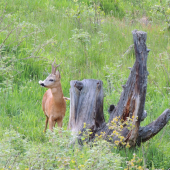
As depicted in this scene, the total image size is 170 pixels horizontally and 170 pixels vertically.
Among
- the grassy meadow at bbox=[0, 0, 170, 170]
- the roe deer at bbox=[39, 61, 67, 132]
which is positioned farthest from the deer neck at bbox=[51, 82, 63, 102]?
the grassy meadow at bbox=[0, 0, 170, 170]

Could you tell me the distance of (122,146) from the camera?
4.68 meters

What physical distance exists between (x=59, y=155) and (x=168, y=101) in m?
3.40

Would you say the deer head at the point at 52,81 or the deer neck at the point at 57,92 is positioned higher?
the deer head at the point at 52,81

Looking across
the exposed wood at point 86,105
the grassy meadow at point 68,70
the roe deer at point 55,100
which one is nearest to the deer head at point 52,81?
the roe deer at point 55,100

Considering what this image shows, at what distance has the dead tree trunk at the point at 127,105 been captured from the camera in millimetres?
A: 4359

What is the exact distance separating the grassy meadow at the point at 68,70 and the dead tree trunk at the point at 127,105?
0.90ft

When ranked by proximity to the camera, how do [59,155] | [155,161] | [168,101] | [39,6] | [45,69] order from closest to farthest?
[59,155] < [155,161] < [168,101] < [45,69] < [39,6]

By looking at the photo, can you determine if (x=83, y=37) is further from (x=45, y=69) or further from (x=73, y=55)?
(x=45, y=69)

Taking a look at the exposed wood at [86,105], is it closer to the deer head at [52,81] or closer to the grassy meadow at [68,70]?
the deer head at [52,81]

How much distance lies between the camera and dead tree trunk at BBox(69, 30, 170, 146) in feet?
14.3

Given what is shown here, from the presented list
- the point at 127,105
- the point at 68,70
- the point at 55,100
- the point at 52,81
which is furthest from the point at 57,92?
the point at 68,70

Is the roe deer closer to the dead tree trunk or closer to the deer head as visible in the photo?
the deer head

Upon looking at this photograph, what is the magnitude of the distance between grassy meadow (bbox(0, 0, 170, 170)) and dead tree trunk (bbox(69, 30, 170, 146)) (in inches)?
10.8

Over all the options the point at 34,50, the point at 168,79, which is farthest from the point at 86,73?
the point at 168,79
